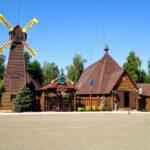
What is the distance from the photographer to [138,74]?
70.0m

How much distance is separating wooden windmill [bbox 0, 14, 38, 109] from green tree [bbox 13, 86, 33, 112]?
2981mm

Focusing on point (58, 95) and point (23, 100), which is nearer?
point (23, 100)

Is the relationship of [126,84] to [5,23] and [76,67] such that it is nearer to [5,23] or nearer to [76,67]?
[5,23]

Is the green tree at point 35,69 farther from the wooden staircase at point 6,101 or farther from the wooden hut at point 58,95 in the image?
the wooden staircase at point 6,101

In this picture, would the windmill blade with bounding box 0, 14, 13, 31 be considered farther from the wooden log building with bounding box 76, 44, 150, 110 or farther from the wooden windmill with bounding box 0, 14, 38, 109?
the wooden log building with bounding box 76, 44, 150, 110

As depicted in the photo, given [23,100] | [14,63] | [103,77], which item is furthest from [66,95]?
[14,63]

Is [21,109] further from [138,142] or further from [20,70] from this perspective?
[138,142]

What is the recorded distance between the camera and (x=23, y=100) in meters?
45.7

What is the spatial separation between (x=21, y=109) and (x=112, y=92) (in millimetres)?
12534

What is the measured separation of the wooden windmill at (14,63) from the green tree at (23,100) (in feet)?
9.78

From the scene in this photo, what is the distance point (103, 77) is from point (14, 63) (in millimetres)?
12882

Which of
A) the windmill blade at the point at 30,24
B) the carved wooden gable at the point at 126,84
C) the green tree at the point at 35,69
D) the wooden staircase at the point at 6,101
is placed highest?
the windmill blade at the point at 30,24

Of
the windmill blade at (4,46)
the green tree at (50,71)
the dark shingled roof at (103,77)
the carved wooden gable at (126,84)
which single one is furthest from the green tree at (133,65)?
the green tree at (50,71)

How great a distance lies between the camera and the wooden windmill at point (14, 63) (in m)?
49.2
